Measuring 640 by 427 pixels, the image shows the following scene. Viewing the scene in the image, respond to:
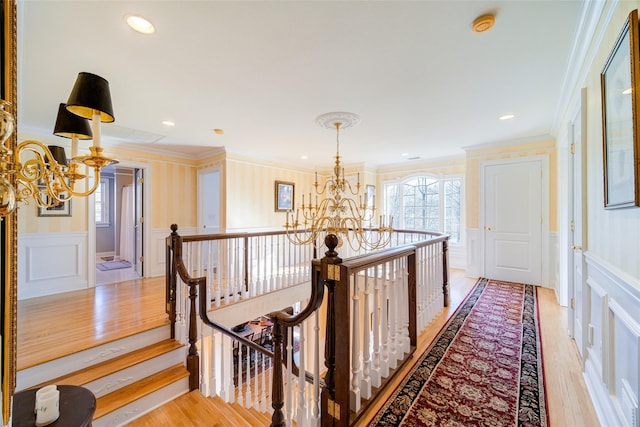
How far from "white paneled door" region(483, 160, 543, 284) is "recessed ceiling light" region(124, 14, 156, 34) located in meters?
5.16

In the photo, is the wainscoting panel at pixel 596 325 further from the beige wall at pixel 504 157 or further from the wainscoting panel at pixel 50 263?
the wainscoting panel at pixel 50 263

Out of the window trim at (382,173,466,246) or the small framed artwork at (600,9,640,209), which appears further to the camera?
the window trim at (382,173,466,246)

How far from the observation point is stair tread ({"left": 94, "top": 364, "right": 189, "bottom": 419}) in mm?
2014

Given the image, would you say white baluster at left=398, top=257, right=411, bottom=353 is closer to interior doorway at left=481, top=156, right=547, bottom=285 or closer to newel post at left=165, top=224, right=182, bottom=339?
newel post at left=165, top=224, right=182, bottom=339

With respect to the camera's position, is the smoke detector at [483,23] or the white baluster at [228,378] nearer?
the smoke detector at [483,23]

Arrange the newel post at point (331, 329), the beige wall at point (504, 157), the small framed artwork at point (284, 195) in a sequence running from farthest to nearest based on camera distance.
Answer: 1. the small framed artwork at point (284, 195)
2. the beige wall at point (504, 157)
3. the newel post at point (331, 329)

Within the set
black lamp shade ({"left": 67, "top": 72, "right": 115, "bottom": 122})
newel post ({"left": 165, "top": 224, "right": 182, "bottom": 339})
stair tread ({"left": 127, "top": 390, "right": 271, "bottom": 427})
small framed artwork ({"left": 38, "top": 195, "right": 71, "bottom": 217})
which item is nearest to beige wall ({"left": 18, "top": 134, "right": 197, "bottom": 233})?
small framed artwork ({"left": 38, "top": 195, "right": 71, "bottom": 217})

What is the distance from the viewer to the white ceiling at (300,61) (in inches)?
64.8

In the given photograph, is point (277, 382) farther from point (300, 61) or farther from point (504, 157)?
point (504, 157)

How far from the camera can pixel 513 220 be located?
447 cm

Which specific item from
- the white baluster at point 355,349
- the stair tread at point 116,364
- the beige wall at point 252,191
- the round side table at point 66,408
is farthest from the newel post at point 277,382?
the beige wall at point 252,191

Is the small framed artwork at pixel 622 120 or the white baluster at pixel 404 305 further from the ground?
the small framed artwork at pixel 622 120

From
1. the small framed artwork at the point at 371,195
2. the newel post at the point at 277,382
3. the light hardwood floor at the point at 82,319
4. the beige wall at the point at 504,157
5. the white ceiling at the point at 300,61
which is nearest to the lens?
the newel post at the point at 277,382

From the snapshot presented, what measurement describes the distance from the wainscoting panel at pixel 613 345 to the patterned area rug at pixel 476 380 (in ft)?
1.03
